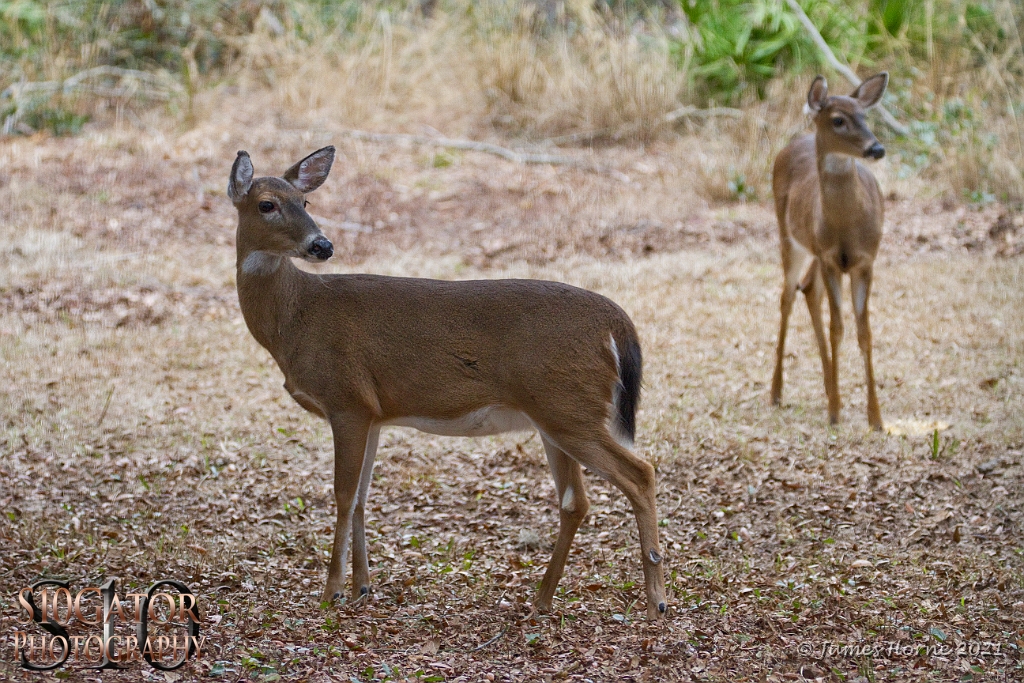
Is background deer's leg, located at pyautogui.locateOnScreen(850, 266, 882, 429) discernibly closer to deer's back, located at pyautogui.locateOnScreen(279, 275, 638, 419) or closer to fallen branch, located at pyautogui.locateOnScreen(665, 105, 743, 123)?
deer's back, located at pyautogui.locateOnScreen(279, 275, 638, 419)

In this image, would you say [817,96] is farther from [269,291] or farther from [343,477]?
[343,477]

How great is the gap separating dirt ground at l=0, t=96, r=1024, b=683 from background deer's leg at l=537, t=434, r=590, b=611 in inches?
4.4

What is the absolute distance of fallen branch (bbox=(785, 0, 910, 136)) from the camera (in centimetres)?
1106

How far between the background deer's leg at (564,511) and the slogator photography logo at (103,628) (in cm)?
128

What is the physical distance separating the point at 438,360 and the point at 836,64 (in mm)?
8253

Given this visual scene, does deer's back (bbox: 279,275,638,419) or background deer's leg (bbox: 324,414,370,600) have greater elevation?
deer's back (bbox: 279,275,638,419)

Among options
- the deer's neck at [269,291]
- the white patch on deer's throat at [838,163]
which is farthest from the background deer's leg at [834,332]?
the deer's neck at [269,291]

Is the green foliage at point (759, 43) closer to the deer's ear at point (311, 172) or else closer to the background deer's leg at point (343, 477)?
the deer's ear at point (311, 172)

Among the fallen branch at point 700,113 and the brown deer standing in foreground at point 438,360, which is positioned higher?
the brown deer standing in foreground at point 438,360

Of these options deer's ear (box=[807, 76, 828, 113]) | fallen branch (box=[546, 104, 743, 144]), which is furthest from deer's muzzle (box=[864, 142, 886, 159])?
fallen branch (box=[546, 104, 743, 144])

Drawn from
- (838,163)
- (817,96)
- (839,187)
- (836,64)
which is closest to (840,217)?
(839,187)

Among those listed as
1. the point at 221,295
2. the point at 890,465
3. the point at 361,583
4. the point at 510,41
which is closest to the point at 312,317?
the point at 361,583

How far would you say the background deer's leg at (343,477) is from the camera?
4.25 meters

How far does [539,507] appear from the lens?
5.35m
